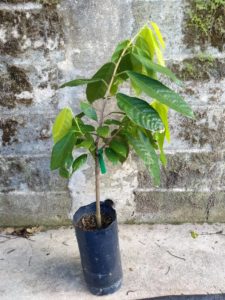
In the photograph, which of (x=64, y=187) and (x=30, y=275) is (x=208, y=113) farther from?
(x=30, y=275)

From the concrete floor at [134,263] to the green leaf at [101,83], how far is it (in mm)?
1067

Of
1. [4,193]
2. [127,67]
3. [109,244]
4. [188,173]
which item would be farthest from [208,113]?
[4,193]

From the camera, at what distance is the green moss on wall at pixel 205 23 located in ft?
6.36

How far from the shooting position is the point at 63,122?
155 centimetres

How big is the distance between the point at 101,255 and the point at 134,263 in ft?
1.16

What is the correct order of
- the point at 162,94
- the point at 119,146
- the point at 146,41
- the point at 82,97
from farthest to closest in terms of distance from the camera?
the point at 82,97 → the point at 119,146 → the point at 146,41 → the point at 162,94

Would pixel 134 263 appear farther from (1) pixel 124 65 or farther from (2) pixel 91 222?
(1) pixel 124 65

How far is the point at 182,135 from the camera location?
222 cm

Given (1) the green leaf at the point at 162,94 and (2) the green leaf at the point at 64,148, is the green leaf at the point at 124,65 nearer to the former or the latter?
(1) the green leaf at the point at 162,94

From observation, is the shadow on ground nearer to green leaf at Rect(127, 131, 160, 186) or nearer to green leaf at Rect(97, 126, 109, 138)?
green leaf at Rect(127, 131, 160, 186)

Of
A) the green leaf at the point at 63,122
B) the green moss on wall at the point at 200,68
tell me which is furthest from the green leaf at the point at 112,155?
the green moss on wall at the point at 200,68

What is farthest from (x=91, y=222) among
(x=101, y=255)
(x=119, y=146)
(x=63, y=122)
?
(x=63, y=122)

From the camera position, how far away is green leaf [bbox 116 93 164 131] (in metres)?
1.34

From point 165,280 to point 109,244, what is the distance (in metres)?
0.41
